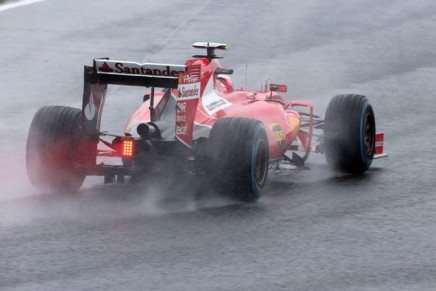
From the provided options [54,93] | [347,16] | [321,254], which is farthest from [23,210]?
[347,16]

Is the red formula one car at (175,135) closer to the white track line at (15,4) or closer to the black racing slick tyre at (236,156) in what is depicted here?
the black racing slick tyre at (236,156)

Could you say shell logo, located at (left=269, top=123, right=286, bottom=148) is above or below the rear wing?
below

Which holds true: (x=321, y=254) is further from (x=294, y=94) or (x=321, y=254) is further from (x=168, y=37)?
(x=168, y=37)

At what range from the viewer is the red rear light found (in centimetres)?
945

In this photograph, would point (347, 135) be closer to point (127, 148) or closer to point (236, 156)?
point (236, 156)

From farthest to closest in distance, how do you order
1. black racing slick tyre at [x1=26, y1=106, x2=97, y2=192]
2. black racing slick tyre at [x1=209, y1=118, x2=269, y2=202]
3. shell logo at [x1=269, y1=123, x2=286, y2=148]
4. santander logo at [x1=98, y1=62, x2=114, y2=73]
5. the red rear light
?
1. shell logo at [x1=269, y1=123, x2=286, y2=148]
2. black racing slick tyre at [x1=26, y1=106, x2=97, y2=192]
3. santander logo at [x1=98, y1=62, x2=114, y2=73]
4. the red rear light
5. black racing slick tyre at [x1=209, y1=118, x2=269, y2=202]

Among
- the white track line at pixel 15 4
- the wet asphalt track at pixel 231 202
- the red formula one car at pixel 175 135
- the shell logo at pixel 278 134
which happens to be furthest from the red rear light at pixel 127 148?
the white track line at pixel 15 4

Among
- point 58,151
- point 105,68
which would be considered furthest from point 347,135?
point 58,151

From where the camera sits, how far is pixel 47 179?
389 inches

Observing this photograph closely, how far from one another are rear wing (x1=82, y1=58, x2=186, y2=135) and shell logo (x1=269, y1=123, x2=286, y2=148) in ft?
4.67

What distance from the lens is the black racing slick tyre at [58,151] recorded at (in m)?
9.86

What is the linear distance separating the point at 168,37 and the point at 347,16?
11.8ft

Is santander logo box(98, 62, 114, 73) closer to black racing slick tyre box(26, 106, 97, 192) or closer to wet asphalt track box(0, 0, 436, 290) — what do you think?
black racing slick tyre box(26, 106, 97, 192)

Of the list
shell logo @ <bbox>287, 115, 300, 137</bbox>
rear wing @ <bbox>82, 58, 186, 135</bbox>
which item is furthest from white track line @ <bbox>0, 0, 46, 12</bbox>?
rear wing @ <bbox>82, 58, 186, 135</bbox>
